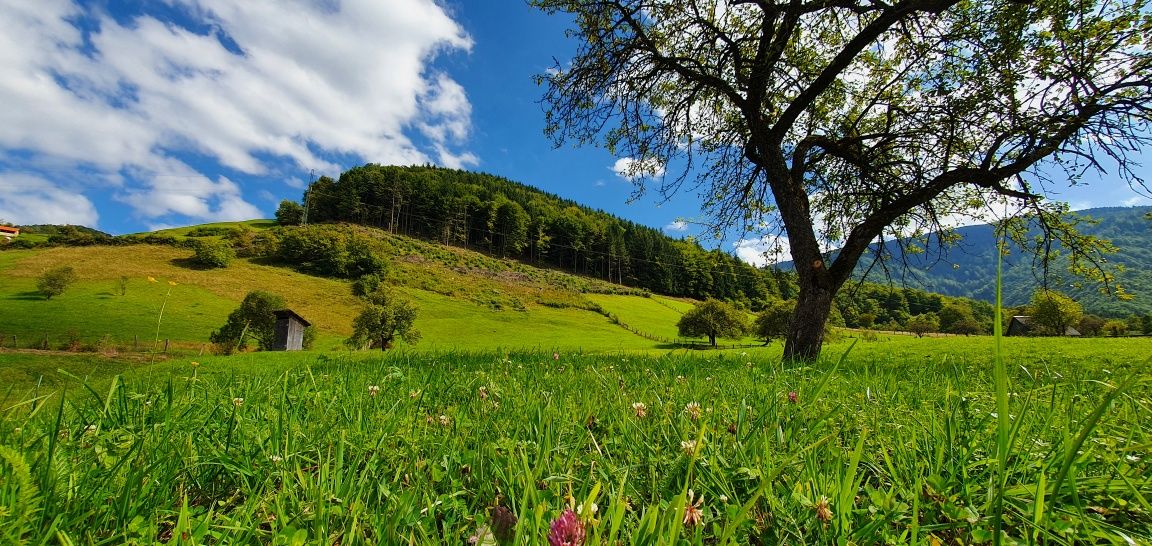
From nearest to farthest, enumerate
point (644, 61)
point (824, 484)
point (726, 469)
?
point (824, 484), point (726, 469), point (644, 61)

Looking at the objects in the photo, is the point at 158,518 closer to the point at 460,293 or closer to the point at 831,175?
the point at 831,175

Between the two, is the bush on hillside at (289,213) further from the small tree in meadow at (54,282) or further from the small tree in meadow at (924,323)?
the small tree in meadow at (924,323)

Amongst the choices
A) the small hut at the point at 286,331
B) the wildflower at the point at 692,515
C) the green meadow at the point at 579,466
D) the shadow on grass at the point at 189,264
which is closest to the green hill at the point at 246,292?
the shadow on grass at the point at 189,264

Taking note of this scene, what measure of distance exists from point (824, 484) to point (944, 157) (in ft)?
38.4

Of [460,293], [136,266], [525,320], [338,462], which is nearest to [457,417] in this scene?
[338,462]

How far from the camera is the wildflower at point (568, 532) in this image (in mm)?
987

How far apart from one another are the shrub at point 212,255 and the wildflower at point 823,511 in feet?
329

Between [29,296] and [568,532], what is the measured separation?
91574mm

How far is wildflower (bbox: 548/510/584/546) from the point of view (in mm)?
987

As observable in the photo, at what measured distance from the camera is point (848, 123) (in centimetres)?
1132

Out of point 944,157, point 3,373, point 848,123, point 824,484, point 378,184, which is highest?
point 378,184

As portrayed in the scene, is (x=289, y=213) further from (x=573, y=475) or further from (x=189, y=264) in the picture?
(x=573, y=475)

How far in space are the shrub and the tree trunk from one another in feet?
319

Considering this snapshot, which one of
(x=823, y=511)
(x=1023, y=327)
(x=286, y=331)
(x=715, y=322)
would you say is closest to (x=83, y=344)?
(x=286, y=331)
